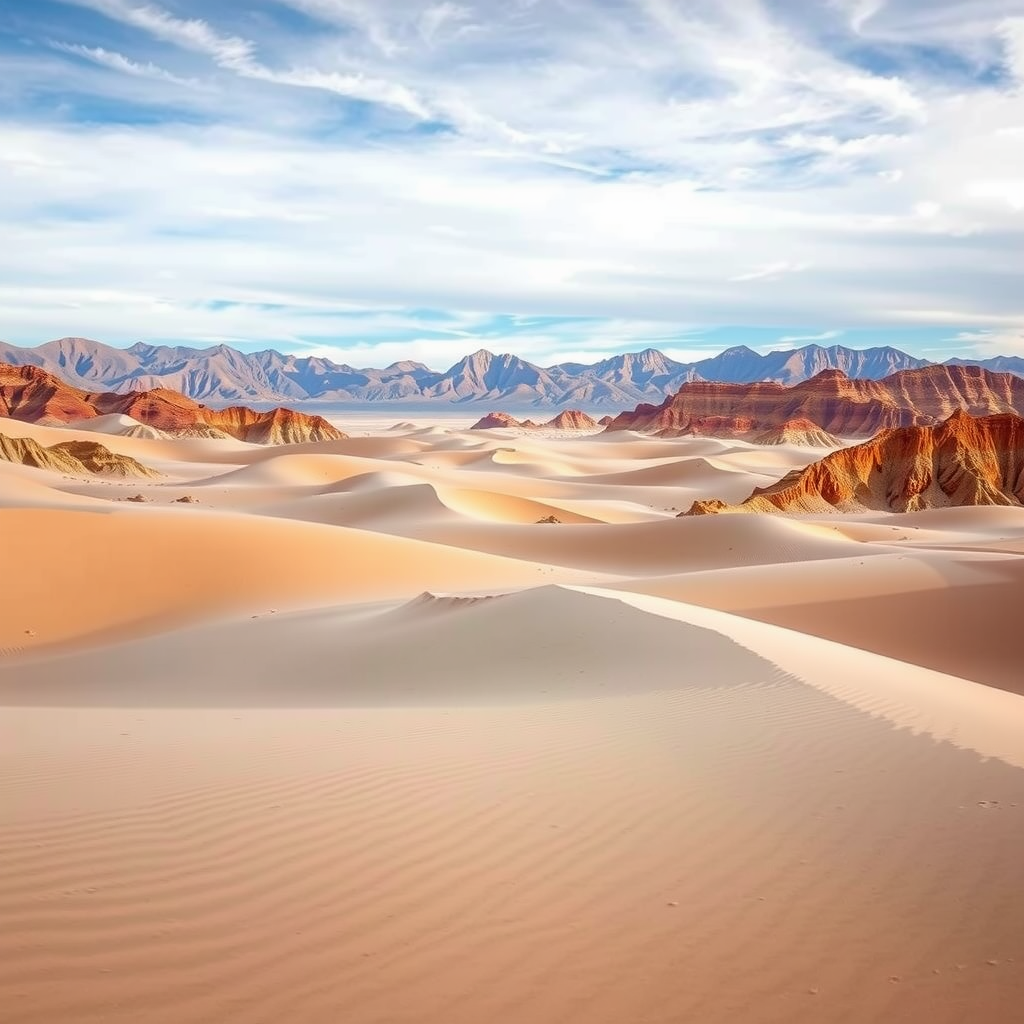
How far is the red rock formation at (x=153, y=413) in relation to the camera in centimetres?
12312

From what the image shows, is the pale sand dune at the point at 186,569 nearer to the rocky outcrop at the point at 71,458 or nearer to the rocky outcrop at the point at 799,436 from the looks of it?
the rocky outcrop at the point at 71,458

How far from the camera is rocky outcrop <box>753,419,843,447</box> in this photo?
12938 cm

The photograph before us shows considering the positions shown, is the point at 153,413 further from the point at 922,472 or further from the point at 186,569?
the point at 186,569

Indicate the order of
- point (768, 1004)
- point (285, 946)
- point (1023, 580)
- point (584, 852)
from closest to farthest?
1. point (768, 1004)
2. point (285, 946)
3. point (584, 852)
4. point (1023, 580)

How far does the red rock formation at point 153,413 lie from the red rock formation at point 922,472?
81077 millimetres

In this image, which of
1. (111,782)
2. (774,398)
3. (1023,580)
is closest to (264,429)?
(774,398)

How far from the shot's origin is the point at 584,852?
4.54m

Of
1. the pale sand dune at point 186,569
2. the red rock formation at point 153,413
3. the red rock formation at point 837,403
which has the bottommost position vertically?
the pale sand dune at point 186,569

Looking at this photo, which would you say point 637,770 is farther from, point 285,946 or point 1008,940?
point 285,946

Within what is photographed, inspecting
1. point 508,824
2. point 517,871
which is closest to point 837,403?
point 508,824

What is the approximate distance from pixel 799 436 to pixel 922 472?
8043cm

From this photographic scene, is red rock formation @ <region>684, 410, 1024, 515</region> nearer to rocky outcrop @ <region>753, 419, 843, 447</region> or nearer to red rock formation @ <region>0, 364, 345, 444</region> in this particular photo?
rocky outcrop @ <region>753, 419, 843, 447</region>

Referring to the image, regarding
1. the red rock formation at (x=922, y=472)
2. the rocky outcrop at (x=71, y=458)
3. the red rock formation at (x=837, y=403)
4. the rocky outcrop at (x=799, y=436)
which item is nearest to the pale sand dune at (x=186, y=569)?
the rocky outcrop at (x=71, y=458)

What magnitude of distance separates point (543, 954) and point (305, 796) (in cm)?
221
